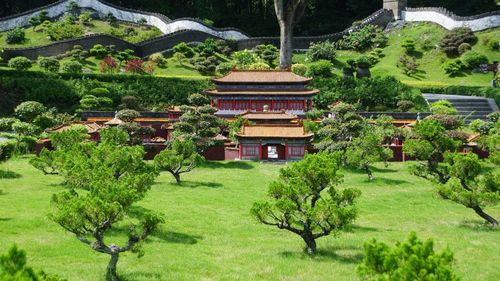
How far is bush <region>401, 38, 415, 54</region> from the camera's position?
234 feet

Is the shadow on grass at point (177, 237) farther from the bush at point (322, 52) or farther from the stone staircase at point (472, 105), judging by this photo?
the bush at point (322, 52)

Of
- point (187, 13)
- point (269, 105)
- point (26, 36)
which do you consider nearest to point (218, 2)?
point (187, 13)

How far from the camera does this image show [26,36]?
2960 inches

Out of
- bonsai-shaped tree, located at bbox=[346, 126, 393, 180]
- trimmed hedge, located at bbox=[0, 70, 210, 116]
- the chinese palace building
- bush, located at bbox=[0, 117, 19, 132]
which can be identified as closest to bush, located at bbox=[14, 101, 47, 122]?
bush, located at bbox=[0, 117, 19, 132]

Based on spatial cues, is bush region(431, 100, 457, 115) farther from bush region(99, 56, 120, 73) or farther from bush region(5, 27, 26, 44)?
bush region(5, 27, 26, 44)

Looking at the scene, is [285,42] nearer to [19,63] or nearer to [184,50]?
[184,50]

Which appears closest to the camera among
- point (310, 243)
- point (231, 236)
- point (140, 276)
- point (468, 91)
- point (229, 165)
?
point (140, 276)

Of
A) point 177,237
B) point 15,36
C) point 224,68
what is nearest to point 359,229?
point 177,237

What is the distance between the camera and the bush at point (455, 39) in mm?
69125

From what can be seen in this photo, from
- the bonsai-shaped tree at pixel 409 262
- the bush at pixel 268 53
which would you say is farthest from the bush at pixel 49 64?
the bonsai-shaped tree at pixel 409 262

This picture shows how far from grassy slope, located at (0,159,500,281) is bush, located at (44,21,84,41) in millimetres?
42355

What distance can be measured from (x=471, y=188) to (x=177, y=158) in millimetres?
14317

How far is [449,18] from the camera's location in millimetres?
74750

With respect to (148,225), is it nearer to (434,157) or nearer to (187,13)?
(434,157)
